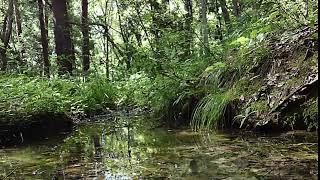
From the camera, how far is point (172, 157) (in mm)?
3482

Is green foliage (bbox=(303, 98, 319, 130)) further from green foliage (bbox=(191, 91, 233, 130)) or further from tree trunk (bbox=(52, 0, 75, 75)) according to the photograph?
tree trunk (bbox=(52, 0, 75, 75))

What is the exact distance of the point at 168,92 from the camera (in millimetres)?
6277

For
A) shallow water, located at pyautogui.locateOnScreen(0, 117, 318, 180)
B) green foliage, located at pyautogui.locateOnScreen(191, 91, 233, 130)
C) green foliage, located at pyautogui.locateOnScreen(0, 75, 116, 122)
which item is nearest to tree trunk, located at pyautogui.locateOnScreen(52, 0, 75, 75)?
green foliage, located at pyautogui.locateOnScreen(0, 75, 116, 122)

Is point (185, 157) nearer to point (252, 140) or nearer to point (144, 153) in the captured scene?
point (144, 153)

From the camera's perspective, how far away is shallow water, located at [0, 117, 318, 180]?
2.77 metres

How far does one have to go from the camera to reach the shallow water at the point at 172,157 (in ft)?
9.10

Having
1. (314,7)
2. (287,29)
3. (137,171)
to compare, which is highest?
(314,7)

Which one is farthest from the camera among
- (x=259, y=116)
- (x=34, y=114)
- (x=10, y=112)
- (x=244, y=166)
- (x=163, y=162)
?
(x=34, y=114)

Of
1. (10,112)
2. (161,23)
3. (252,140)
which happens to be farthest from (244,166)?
(161,23)

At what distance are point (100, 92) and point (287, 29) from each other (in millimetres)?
5436

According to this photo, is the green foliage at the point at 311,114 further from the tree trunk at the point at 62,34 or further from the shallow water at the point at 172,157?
the tree trunk at the point at 62,34

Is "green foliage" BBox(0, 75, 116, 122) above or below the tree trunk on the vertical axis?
below

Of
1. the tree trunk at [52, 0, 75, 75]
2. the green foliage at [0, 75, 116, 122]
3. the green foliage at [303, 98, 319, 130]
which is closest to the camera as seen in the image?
the green foliage at [303, 98, 319, 130]

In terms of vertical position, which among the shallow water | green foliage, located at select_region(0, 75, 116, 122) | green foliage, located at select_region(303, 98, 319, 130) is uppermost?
green foliage, located at select_region(0, 75, 116, 122)
